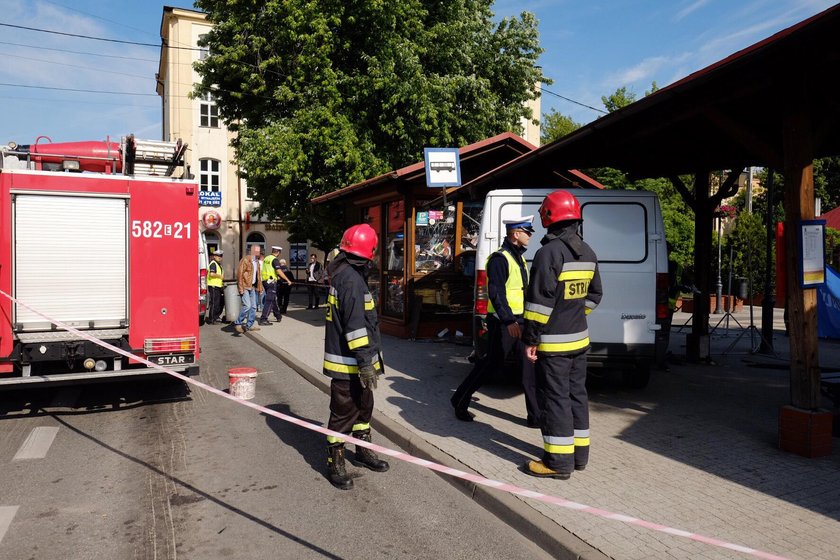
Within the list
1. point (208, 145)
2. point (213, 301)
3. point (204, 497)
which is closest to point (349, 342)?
point (204, 497)

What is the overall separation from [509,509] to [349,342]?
5.23ft

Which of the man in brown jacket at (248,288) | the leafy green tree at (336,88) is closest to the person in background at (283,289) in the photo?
the leafy green tree at (336,88)

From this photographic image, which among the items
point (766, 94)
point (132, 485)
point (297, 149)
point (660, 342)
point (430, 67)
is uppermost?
point (430, 67)

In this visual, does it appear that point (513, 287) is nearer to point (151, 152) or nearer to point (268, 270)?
point (151, 152)

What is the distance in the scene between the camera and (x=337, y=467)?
195 inches

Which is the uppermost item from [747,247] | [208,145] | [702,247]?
[208,145]

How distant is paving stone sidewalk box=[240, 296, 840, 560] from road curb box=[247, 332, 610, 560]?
2.8 inches

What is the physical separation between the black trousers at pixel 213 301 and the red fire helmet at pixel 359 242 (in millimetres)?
11920

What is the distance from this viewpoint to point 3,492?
187 inches

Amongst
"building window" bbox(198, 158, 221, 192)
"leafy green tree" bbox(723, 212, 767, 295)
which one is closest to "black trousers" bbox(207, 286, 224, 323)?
"leafy green tree" bbox(723, 212, 767, 295)

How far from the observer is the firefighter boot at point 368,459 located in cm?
528

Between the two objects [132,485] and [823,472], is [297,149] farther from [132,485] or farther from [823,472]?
[823,472]

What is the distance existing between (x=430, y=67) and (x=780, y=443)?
60.8 ft

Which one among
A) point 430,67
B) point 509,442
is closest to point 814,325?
point 509,442
